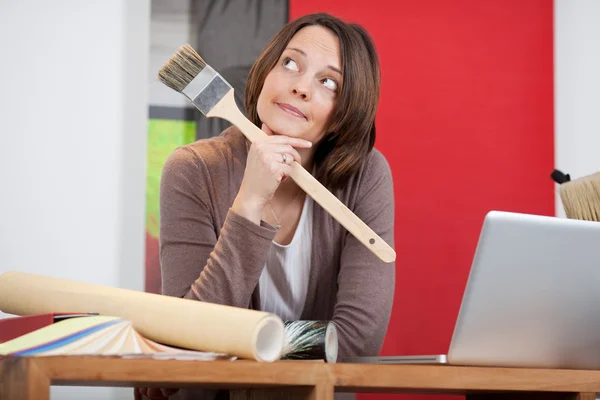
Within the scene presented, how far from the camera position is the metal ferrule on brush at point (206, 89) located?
1.38 meters

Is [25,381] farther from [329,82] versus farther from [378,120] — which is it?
[378,120]

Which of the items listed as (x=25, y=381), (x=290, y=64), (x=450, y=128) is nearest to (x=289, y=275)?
(x=290, y=64)

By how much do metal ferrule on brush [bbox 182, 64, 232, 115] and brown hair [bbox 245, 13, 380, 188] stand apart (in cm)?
33

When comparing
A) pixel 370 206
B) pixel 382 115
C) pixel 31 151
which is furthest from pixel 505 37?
pixel 31 151

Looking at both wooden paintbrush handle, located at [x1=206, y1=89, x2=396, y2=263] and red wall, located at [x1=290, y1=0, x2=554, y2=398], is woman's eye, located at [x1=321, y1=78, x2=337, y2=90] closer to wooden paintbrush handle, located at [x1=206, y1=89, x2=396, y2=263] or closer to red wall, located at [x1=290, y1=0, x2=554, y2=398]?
wooden paintbrush handle, located at [x1=206, y1=89, x2=396, y2=263]

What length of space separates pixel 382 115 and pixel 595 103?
74cm

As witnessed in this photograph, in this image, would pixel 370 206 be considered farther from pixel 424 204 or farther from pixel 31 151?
pixel 31 151

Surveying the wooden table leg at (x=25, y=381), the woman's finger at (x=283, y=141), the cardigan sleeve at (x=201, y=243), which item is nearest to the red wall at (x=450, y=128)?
the cardigan sleeve at (x=201, y=243)

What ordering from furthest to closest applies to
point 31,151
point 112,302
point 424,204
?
point 424,204, point 31,151, point 112,302

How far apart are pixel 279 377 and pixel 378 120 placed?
6.48 ft

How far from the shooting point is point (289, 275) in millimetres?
1663

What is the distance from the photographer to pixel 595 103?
282 cm

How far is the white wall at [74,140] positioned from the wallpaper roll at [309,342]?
1559 mm

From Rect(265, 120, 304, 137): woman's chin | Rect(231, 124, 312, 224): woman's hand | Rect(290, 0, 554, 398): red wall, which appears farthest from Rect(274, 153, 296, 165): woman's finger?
Rect(290, 0, 554, 398): red wall
